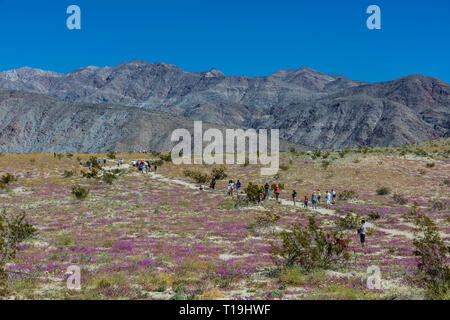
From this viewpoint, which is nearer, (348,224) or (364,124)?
(348,224)

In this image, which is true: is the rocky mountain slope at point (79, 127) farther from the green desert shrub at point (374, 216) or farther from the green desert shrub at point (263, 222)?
the green desert shrub at point (263, 222)

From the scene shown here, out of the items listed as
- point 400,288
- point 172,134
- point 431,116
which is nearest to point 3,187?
point 400,288

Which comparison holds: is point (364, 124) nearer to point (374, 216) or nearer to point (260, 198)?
point (260, 198)

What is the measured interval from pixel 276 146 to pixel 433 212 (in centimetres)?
10815

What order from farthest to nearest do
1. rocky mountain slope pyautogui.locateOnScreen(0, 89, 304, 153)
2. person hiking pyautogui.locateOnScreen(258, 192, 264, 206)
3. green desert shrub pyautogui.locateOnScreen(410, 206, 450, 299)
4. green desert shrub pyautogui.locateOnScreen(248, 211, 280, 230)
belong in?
rocky mountain slope pyautogui.locateOnScreen(0, 89, 304, 153)
person hiking pyautogui.locateOnScreen(258, 192, 264, 206)
green desert shrub pyautogui.locateOnScreen(248, 211, 280, 230)
green desert shrub pyautogui.locateOnScreen(410, 206, 450, 299)

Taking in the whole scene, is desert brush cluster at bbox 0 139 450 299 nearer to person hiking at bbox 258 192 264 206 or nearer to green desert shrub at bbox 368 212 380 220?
green desert shrub at bbox 368 212 380 220

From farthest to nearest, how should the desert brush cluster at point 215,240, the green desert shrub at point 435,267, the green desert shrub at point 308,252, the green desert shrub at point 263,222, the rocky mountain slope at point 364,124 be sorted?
1. the rocky mountain slope at point 364,124
2. the green desert shrub at point 263,222
3. the green desert shrub at point 308,252
4. the desert brush cluster at point 215,240
5. the green desert shrub at point 435,267

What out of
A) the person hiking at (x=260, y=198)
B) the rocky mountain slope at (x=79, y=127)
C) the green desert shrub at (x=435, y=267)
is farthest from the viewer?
the rocky mountain slope at (x=79, y=127)

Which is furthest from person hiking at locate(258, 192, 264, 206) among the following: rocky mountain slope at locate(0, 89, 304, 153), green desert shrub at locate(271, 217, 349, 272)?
rocky mountain slope at locate(0, 89, 304, 153)

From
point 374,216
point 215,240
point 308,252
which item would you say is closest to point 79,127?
point 374,216

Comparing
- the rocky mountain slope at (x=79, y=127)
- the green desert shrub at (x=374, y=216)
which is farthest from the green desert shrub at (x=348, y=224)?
the rocky mountain slope at (x=79, y=127)

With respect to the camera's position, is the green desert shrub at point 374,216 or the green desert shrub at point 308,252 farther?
the green desert shrub at point 374,216

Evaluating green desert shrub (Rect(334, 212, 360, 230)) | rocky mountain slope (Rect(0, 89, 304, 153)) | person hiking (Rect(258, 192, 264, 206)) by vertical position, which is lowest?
green desert shrub (Rect(334, 212, 360, 230))

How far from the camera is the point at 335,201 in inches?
1351
